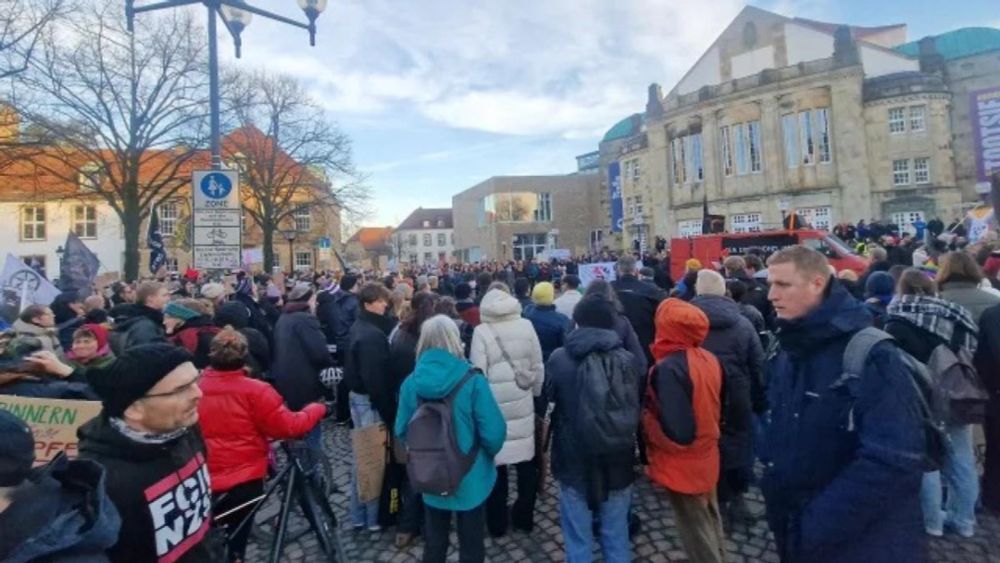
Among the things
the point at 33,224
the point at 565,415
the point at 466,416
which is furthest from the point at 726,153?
the point at 33,224

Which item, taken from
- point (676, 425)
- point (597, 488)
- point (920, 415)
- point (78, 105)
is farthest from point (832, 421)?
point (78, 105)

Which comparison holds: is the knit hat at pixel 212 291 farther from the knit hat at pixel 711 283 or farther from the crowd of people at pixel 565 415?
the knit hat at pixel 711 283

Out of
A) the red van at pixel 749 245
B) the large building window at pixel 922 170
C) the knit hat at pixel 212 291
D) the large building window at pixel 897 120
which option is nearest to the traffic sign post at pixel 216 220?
the knit hat at pixel 212 291

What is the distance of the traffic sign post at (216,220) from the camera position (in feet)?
21.8

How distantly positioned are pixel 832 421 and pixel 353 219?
3026cm

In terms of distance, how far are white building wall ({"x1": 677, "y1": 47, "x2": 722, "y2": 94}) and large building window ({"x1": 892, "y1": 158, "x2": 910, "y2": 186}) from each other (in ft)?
47.0

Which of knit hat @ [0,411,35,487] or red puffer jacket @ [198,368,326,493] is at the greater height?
knit hat @ [0,411,35,487]

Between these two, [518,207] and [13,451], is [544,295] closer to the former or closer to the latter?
[13,451]

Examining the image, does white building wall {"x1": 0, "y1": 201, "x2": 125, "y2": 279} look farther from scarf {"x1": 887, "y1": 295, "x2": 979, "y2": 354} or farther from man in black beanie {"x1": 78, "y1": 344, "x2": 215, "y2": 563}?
scarf {"x1": 887, "y1": 295, "x2": 979, "y2": 354}

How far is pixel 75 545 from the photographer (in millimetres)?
1628

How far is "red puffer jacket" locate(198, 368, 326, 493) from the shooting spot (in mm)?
3436

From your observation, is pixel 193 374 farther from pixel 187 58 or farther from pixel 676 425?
pixel 187 58

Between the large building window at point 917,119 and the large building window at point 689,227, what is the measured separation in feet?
46.7

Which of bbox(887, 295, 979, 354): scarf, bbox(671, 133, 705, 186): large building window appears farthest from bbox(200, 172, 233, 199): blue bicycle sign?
bbox(671, 133, 705, 186): large building window
